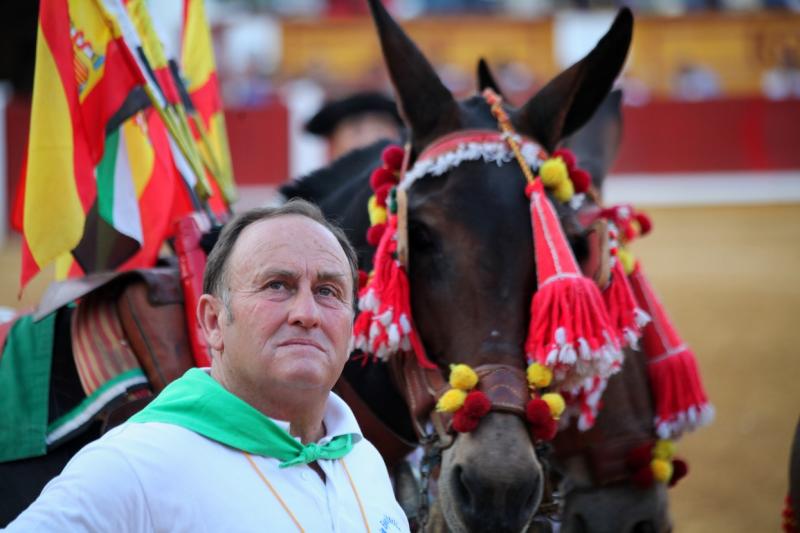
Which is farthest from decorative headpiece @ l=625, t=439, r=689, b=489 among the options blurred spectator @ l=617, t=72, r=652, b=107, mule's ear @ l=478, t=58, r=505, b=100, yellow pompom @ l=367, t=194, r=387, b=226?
blurred spectator @ l=617, t=72, r=652, b=107

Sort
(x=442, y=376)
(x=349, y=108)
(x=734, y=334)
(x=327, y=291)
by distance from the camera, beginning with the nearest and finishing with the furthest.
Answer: (x=327, y=291), (x=442, y=376), (x=349, y=108), (x=734, y=334)

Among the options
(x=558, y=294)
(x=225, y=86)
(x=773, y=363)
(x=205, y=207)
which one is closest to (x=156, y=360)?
(x=205, y=207)

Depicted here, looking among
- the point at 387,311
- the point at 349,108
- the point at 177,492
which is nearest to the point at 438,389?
the point at 387,311

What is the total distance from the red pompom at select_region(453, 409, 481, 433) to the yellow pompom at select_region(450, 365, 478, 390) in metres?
0.07

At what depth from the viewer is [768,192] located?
17078 millimetres

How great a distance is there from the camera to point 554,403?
2.73 meters

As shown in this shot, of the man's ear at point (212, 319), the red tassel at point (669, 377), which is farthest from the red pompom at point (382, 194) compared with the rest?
the man's ear at point (212, 319)

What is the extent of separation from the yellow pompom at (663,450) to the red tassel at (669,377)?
0.08 ft

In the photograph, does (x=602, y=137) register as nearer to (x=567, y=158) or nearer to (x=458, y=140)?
(x=567, y=158)

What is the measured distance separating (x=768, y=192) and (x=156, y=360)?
15.7 metres

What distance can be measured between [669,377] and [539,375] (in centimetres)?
92

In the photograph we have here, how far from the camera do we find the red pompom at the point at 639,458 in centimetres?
340

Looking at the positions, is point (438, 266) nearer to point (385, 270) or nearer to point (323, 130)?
point (385, 270)

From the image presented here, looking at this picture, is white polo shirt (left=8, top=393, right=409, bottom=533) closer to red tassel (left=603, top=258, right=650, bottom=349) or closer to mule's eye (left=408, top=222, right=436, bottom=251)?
mule's eye (left=408, top=222, right=436, bottom=251)
